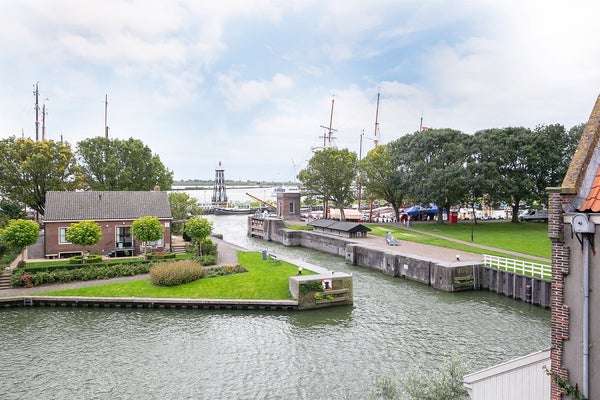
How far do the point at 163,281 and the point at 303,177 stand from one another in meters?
49.9

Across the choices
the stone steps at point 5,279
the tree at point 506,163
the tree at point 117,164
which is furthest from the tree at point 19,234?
the tree at point 506,163

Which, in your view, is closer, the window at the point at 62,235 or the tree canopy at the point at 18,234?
the tree canopy at the point at 18,234

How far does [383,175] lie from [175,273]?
159 feet

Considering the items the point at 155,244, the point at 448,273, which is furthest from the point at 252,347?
the point at 155,244

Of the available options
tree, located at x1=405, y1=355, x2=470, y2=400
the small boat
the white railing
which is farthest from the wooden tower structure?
tree, located at x1=405, y1=355, x2=470, y2=400

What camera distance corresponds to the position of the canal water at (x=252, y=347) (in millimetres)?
18062

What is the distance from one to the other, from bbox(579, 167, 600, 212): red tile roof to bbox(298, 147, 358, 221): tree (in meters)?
68.4

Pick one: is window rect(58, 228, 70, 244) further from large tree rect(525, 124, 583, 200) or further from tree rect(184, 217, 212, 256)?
large tree rect(525, 124, 583, 200)

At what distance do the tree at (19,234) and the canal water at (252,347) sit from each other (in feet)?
27.0

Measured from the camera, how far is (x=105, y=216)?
4097 cm

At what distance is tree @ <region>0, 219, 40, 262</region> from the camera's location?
33.3 meters

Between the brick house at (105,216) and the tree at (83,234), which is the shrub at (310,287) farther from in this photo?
the brick house at (105,216)

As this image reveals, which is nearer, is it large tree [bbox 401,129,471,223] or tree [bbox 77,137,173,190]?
large tree [bbox 401,129,471,223]

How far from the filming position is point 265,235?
7225cm
